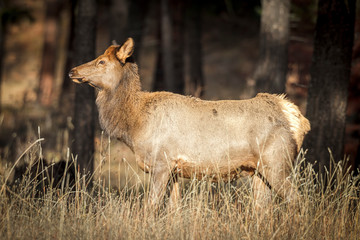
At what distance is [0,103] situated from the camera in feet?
75.4

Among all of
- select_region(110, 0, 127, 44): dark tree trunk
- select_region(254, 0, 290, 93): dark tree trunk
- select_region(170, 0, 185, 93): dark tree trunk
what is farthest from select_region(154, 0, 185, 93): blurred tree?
select_region(254, 0, 290, 93): dark tree trunk

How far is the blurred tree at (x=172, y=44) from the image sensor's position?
18.2 metres

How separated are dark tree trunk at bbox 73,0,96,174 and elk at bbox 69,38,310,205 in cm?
214

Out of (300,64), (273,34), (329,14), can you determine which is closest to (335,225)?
(329,14)

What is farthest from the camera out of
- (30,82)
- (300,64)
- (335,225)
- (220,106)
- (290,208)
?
(30,82)

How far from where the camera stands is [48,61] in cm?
2359

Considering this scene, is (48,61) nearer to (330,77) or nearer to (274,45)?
(274,45)

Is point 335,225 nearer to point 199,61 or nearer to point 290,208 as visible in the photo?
point 290,208

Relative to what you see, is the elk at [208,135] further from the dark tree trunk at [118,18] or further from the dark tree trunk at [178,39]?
the dark tree trunk at [178,39]

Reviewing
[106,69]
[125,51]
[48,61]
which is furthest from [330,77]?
[48,61]

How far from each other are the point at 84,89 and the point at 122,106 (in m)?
2.25

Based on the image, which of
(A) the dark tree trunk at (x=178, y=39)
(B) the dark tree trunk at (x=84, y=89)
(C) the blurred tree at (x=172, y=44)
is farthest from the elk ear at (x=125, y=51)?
(A) the dark tree trunk at (x=178, y=39)

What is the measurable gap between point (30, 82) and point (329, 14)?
93.0 ft

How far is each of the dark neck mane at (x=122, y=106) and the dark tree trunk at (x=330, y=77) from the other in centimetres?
310
